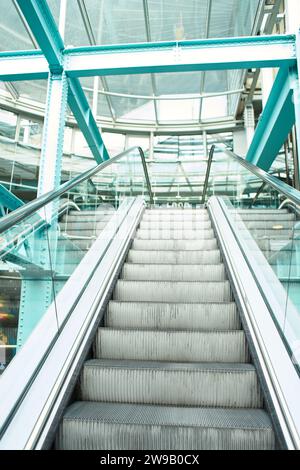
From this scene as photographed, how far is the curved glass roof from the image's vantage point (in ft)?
34.2

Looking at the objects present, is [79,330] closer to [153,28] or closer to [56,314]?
[56,314]

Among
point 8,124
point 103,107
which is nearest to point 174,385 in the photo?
point 8,124

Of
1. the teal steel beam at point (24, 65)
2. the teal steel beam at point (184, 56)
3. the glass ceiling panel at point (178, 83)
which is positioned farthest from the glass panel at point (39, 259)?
the glass ceiling panel at point (178, 83)

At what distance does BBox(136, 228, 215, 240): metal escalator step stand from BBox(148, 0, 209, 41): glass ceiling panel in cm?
810

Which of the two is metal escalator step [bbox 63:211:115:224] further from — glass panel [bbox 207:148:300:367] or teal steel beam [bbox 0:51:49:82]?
teal steel beam [bbox 0:51:49:82]

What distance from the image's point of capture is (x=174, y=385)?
87.0 inches

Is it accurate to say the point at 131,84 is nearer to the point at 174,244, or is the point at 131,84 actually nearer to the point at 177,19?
the point at 177,19

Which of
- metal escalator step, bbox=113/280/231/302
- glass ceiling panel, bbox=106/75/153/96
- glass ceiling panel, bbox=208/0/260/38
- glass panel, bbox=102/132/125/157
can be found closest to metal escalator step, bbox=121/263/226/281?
metal escalator step, bbox=113/280/231/302

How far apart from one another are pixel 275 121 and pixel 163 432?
5.72 meters

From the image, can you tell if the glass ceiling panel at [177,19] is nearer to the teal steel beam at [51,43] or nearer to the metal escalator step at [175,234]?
the teal steel beam at [51,43]

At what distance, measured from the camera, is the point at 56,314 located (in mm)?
2494

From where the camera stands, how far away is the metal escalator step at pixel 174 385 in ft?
7.13

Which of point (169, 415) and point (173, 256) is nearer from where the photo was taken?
point (169, 415)
